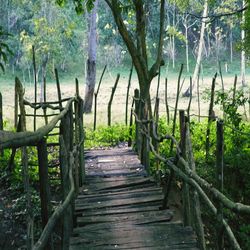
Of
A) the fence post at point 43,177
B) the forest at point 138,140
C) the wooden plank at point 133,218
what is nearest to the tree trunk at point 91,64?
the forest at point 138,140

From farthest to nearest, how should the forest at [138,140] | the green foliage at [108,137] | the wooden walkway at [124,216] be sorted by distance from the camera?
the green foliage at [108,137] → the wooden walkway at [124,216] → the forest at [138,140]

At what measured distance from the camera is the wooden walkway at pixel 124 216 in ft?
10.4

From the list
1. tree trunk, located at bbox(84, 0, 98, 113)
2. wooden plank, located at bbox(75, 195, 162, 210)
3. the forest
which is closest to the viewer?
the forest

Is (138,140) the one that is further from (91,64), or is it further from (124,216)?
(91,64)

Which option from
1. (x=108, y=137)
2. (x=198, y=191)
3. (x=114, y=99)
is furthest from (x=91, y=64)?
(x=198, y=191)

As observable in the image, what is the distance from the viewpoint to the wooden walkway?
3174mm

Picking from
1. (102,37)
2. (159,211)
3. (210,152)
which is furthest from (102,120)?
(102,37)

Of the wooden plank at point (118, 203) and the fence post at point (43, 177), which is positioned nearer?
the fence post at point (43, 177)

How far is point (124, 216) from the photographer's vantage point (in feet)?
12.5

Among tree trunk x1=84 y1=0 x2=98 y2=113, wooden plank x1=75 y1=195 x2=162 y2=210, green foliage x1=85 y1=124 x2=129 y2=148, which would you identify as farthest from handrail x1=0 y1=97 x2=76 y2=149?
tree trunk x1=84 y1=0 x2=98 y2=113

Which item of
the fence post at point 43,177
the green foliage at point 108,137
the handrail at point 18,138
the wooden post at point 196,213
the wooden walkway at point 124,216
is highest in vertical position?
the handrail at point 18,138

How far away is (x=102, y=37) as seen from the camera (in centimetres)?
3419

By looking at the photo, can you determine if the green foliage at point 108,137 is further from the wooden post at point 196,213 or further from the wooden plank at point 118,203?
the wooden post at point 196,213

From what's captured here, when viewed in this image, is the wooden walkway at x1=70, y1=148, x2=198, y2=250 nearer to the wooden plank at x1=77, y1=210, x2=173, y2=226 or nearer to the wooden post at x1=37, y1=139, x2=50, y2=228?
the wooden plank at x1=77, y1=210, x2=173, y2=226
